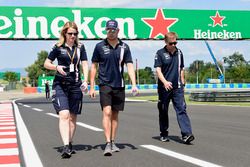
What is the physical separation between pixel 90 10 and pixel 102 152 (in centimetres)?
2254

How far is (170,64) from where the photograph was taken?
24.9 feet

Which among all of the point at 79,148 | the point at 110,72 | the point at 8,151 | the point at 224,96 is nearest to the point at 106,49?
the point at 110,72

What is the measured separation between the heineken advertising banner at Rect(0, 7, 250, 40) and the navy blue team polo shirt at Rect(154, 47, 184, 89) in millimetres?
20649

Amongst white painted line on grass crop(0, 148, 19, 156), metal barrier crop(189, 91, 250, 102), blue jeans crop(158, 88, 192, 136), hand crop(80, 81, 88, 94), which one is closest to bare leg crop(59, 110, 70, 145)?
hand crop(80, 81, 88, 94)

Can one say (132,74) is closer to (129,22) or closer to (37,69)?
(129,22)

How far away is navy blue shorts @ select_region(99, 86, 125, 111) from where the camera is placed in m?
6.43

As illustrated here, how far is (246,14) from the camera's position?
31594mm

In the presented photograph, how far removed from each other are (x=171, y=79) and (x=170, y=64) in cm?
26

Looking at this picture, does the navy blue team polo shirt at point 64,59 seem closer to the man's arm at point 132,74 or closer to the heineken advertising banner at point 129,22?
the man's arm at point 132,74

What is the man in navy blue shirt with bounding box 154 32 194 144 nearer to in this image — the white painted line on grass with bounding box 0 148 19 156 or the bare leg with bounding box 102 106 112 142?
the bare leg with bounding box 102 106 112 142

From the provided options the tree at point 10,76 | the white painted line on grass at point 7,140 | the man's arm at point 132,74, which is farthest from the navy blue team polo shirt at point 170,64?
the tree at point 10,76

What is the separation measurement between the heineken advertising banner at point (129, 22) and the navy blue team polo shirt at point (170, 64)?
20.6m

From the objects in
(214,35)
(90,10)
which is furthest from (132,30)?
(214,35)

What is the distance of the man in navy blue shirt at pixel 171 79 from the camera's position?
750cm
